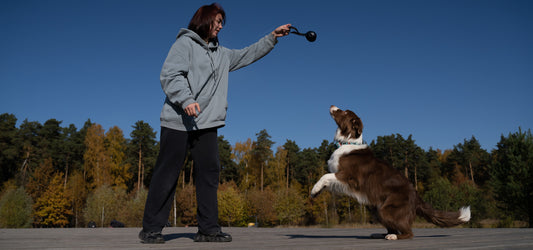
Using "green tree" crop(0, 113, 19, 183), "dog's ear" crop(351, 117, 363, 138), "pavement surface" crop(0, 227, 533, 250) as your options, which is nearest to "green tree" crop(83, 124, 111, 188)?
"green tree" crop(0, 113, 19, 183)

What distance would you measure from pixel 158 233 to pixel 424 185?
56.7 meters

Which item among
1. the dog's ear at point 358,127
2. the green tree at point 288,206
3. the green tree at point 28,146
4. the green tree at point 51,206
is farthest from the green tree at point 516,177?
the green tree at point 28,146

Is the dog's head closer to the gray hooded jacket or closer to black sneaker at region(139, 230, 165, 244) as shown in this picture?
the gray hooded jacket

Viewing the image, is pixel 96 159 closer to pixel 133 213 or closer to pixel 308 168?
pixel 133 213

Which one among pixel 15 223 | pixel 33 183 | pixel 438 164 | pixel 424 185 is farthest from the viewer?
pixel 438 164

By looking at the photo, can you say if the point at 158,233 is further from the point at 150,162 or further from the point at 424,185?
the point at 424,185

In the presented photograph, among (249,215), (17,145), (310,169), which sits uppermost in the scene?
(17,145)

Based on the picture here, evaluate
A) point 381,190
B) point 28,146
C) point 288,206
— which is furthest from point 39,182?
point 381,190

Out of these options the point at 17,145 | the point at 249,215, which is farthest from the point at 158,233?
the point at 17,145

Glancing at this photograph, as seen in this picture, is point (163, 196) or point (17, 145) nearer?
point (163, 196)

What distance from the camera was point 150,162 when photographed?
46781 millimetres

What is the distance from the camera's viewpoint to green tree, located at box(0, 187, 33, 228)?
105ft

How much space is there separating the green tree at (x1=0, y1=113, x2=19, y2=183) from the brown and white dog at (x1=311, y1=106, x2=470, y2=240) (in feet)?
179

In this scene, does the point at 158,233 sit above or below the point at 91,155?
below
